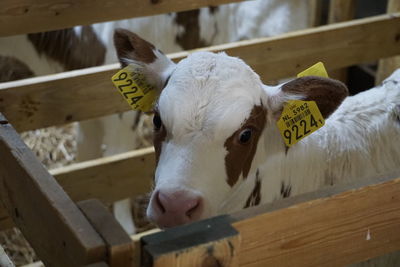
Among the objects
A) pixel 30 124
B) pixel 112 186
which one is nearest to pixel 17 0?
pixel 30 124

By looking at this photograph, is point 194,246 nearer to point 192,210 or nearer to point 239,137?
point 192,210

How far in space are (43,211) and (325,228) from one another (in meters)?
0.56

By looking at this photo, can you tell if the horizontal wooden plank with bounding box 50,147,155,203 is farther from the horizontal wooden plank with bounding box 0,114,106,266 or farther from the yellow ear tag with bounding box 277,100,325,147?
the horizontal wooden plank with bounding box 0,114,106,266

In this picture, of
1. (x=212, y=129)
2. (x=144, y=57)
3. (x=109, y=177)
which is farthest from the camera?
(x=109, y=177)

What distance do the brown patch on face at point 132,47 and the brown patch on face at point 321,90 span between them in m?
0.49

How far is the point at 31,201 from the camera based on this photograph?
1312mm

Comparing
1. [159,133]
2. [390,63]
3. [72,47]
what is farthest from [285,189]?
[72,47]

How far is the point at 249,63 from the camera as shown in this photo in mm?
2797

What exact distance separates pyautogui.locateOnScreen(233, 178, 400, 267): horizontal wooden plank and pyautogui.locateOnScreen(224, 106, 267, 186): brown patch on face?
607 mm

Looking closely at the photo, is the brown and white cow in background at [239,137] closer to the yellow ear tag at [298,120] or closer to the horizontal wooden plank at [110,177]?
the yellow ear tag at [298,120]

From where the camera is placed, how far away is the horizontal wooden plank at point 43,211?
42.4 inches

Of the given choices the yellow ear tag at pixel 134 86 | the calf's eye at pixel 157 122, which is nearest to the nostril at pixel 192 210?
the calf's eye at pixel 157 122

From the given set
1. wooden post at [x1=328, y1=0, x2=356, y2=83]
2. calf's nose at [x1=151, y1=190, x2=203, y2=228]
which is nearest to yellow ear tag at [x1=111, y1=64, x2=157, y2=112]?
calf's nose at [x1=151, y1=190, x2=203, y2=228]

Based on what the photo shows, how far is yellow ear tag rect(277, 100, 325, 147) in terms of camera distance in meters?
1.93
